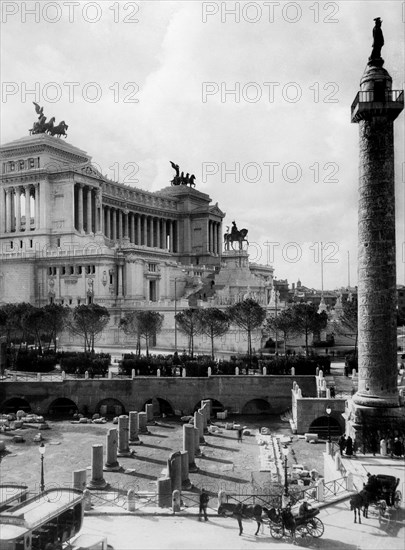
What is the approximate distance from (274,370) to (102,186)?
6533 centimetres

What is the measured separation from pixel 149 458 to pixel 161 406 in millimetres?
16128

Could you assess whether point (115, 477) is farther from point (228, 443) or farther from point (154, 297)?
point (154, 297)

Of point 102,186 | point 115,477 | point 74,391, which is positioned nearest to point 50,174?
point 102,186

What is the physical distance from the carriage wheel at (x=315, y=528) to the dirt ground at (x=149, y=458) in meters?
12.0

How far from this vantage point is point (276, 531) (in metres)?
21.4

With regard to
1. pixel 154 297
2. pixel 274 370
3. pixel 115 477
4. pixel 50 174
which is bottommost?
pixel 115 477

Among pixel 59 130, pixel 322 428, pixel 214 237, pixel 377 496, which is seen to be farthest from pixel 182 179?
pixel 377 496

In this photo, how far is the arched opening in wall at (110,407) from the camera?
2293 inches

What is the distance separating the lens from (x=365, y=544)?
67.8ft

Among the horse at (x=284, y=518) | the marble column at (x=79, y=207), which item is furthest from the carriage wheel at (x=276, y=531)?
the marble column at (x=79, y=207)

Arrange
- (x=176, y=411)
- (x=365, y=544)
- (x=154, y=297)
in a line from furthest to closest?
(x=154, y=297) → (x=176, y=411) → (x=365, y=544)

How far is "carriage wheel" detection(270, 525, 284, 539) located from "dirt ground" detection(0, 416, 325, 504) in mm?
11958

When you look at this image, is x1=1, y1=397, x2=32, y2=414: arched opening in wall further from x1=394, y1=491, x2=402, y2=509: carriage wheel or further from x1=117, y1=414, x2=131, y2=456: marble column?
x1=394, y1=491, x2=402, y2=509: carriage wheel

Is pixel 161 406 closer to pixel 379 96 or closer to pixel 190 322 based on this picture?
pixel 190 322
